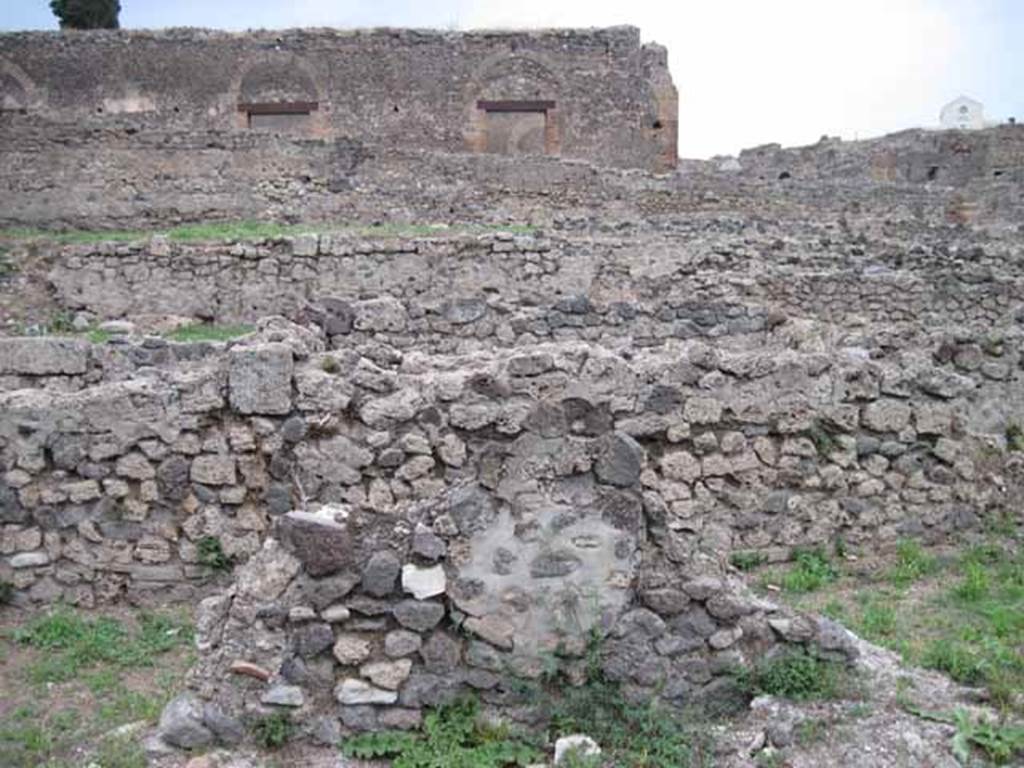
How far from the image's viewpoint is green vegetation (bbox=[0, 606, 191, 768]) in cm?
434

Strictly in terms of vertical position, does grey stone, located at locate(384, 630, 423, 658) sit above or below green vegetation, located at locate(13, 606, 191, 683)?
above

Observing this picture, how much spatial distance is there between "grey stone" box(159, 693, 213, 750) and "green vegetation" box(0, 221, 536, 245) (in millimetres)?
10267

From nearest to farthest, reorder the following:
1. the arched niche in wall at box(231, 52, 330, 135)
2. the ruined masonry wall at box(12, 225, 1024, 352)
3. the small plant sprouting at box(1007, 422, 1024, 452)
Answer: the small plant sprouting at box(1007, 422, 1024, 452) < the ruined masonry wall at box(12, 225, 1024, 352) < the arched niche in wall at box(231, 52, 330, 135)

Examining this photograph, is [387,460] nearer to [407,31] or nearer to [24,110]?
[24,110]

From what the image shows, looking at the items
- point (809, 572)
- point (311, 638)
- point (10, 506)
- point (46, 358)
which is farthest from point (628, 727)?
point (46, 358)

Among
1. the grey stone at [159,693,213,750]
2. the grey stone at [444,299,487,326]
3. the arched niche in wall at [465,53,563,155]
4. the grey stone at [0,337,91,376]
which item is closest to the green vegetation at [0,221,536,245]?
the grey stone at [444,299,487,326]

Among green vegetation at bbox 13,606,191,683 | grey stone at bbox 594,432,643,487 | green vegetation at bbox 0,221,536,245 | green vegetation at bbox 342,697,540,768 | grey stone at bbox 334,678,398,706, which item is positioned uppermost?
green vegetation at bbox 0,221,536,245

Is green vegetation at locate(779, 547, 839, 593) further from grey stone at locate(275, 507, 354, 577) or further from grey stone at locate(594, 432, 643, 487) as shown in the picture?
grey stone at locate(275, 507, 354, 577)

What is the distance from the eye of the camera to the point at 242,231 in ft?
51.4

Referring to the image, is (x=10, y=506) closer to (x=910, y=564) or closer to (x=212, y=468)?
(x=212, y=468)

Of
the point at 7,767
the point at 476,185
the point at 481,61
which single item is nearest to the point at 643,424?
the point at 7,767

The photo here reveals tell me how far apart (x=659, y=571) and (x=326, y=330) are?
19.2 feet

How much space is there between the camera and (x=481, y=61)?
25406 millimetres

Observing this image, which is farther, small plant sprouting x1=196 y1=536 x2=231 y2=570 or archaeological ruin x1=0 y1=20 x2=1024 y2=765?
small plant sprouting x1=196 y1=536 x2=231 y2=570
